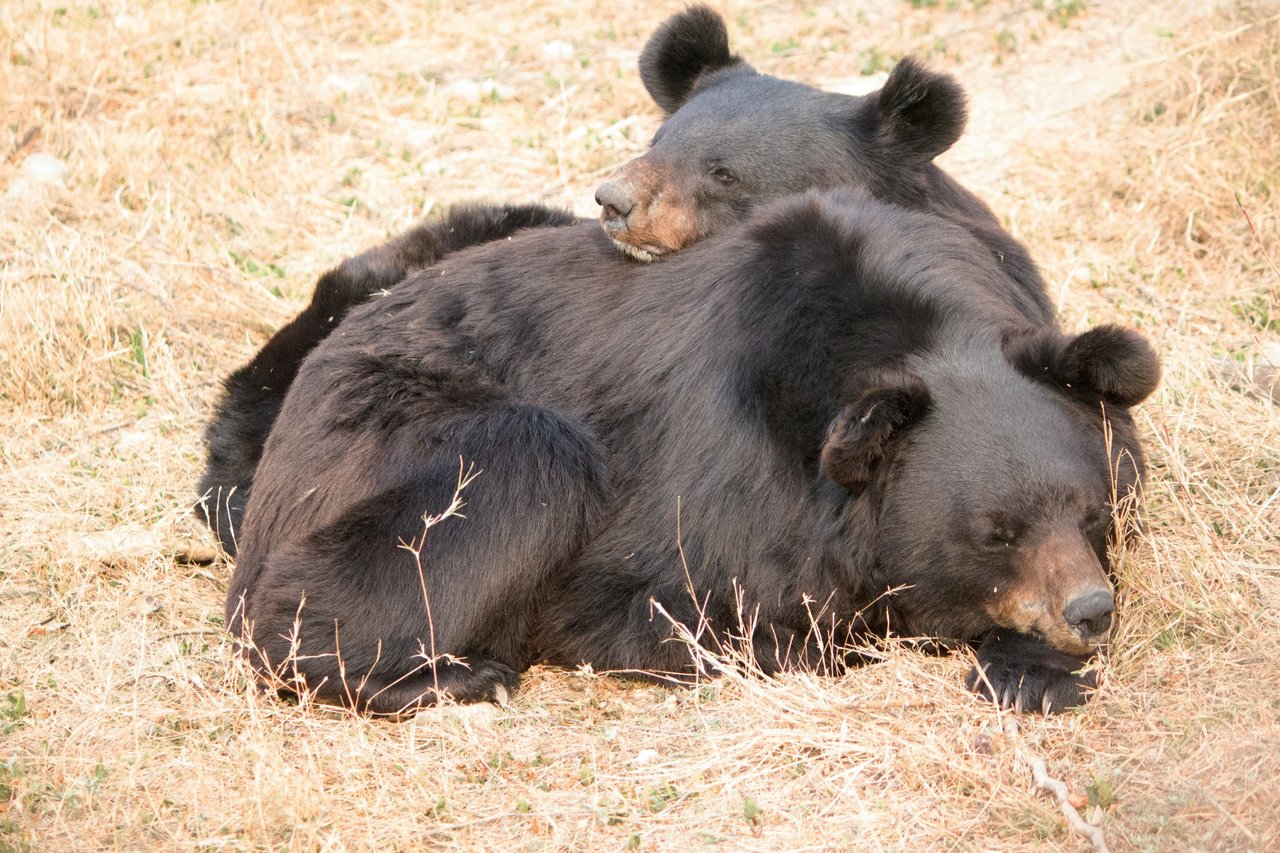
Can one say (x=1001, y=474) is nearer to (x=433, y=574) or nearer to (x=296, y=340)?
(x=433, y=574)

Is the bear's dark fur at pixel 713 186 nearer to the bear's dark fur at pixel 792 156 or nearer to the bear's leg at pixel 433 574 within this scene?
the bear's dark fur at pixel 792 156

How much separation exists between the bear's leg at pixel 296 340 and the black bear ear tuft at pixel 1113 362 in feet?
9.46

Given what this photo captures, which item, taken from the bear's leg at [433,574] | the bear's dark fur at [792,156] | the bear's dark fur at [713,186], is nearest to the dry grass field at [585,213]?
the bear's leg at [433,574]

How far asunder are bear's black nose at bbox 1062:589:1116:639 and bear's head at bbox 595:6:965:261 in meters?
2.28

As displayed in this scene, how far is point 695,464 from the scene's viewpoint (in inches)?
195

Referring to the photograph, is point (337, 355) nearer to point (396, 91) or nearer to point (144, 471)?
point (144, 471)

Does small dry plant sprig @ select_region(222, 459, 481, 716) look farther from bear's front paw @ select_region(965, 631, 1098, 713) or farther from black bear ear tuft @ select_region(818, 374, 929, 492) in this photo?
bear's front paw @ select_region(965, 631, 1098, 713)

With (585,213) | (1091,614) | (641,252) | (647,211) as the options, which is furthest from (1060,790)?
(585,213)

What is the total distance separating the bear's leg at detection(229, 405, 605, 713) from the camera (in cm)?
491

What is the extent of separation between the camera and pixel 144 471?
665 cm

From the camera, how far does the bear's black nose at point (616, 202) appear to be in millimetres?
5711

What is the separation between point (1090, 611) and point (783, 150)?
2752 mm

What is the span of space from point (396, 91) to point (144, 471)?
4.47 m

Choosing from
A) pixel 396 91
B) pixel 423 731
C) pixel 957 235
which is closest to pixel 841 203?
pixel 957 235
